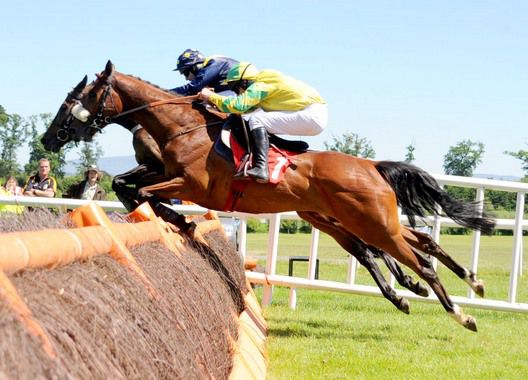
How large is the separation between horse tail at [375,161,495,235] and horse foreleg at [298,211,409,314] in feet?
2.36

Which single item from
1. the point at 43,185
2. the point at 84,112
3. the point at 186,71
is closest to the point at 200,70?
the point at 186,71

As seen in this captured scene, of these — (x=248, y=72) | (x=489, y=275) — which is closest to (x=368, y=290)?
(x=248, y=72)

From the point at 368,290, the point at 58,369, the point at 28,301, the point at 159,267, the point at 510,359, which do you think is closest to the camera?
the point at 58,369

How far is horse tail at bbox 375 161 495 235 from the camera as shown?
7616mm

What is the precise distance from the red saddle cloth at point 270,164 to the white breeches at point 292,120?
0.20 metres

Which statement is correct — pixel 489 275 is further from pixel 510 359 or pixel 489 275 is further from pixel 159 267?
pixel 159 267

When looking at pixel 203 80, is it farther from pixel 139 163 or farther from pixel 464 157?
pixel 464 157

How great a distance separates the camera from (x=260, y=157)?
279 inches

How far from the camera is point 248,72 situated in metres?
7.39

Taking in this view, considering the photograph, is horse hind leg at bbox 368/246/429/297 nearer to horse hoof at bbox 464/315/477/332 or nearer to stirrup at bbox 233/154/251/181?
horse hoof at bbox 464/315/477/332

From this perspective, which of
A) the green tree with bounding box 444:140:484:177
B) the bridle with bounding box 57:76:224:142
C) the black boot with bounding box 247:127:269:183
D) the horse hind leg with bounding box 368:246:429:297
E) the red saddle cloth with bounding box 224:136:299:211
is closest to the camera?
the black boot with bounding box 247:127:269:183

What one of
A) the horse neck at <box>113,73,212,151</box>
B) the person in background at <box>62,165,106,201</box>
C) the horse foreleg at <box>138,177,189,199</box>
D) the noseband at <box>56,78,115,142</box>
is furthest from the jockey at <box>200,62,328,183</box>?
the person in background at <box>62,165,106,201</box>

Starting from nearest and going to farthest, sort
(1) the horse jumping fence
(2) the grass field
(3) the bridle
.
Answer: (2) the grass field → (3) the bridle → (1) the horse jumping fence

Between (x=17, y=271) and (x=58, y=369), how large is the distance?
0.42 m
